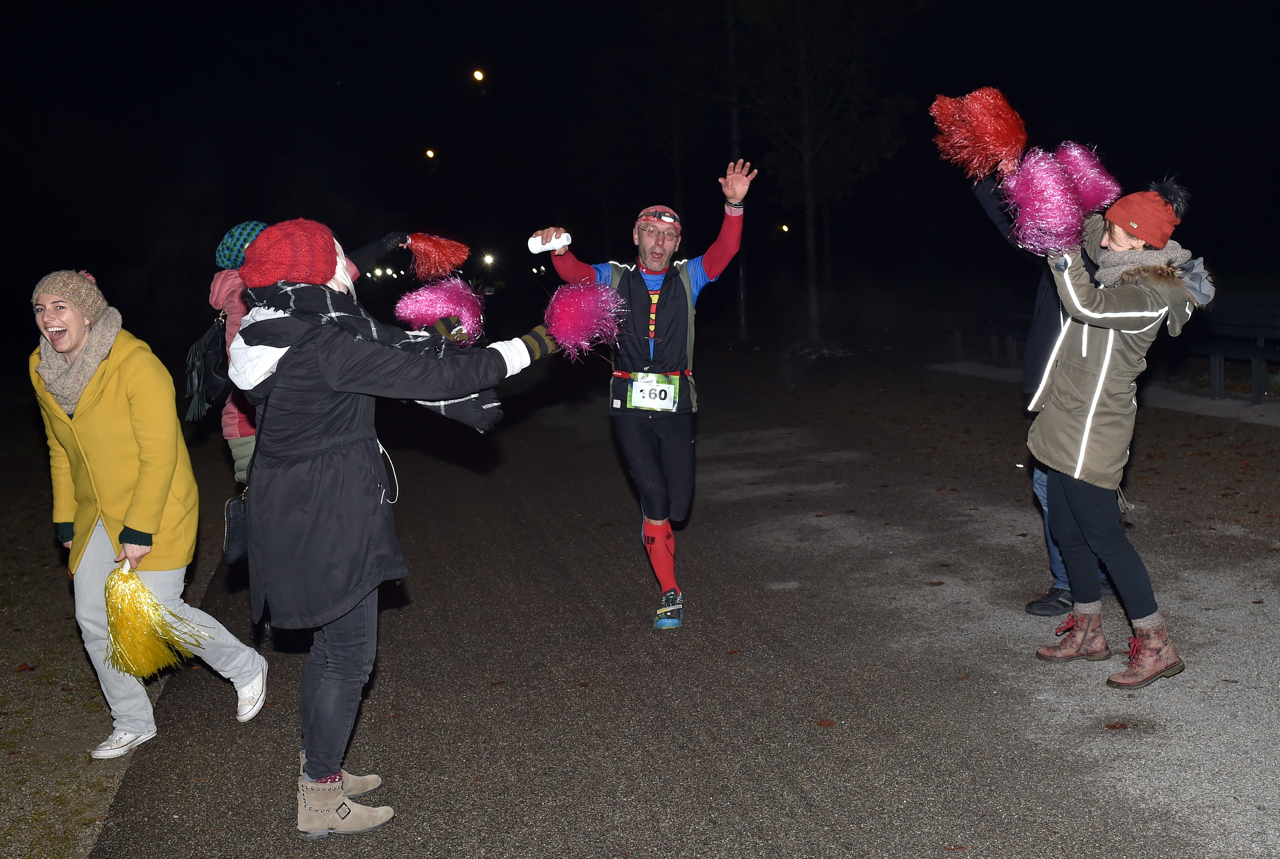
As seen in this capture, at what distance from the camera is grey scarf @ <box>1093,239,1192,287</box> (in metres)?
4.11

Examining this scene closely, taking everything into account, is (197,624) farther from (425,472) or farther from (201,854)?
(425,472)

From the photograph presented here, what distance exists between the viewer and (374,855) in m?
3.48

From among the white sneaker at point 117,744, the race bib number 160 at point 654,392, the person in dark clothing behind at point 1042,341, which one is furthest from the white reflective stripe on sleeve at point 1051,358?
the white sneaker at point 117,744

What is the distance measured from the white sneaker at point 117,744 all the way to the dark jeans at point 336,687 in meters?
1.25

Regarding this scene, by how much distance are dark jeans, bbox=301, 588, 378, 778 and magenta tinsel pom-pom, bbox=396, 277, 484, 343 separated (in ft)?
4.00

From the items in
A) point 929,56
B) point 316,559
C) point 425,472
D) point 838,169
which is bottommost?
point 425,472

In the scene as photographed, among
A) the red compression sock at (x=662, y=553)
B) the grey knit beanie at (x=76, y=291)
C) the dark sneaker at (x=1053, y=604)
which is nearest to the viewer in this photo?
the grey knit beanie at (x=76, y=291)

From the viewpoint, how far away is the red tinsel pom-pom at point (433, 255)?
15.2 feet

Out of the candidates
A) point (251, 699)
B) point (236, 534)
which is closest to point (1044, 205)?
point (236, 534)

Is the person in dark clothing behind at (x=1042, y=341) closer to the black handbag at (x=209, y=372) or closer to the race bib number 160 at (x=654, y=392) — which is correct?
the race bib number 160 at (x=654, y=392)

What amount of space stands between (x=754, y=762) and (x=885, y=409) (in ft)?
29.3

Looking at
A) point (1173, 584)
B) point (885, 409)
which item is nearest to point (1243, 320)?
point (885, 409)

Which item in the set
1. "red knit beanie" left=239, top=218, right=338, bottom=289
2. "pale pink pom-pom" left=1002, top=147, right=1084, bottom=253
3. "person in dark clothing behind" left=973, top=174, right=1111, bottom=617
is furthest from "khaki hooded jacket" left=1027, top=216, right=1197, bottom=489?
"red knit beanie" left=239, top=218, right=338, bottom=289

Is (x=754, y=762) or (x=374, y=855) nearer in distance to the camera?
(x=374, y=855)
